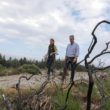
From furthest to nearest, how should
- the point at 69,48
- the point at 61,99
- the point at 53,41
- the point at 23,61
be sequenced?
the point at 23,61
the point at 53,41
the point at 69,48
the point at 61,99

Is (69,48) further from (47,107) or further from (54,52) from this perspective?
(47,107)

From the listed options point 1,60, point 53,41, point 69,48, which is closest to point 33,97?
point 69,48

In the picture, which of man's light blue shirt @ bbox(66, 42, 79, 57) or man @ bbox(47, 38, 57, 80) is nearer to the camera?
man's light blue shirt @ bbox(66, 42, 79, 57)

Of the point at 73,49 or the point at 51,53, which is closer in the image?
the point at 73,49

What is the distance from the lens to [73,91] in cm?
1020

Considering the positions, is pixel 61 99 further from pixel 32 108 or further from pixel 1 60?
pixel 1 60

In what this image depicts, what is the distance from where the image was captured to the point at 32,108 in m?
3.91

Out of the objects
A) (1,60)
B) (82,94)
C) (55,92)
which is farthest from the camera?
(1,60)

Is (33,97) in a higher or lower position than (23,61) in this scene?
lower

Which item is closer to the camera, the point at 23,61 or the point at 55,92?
the point at 55,92

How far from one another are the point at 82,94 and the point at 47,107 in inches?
227

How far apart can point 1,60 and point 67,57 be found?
13.4 meters

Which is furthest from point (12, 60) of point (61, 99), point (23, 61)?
point (61, 99)

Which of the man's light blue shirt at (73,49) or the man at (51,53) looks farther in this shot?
the man at (51,53)
